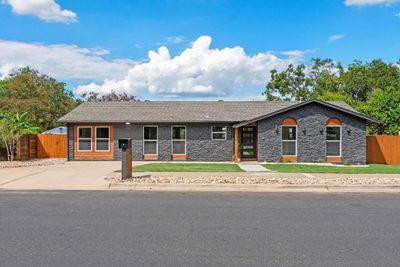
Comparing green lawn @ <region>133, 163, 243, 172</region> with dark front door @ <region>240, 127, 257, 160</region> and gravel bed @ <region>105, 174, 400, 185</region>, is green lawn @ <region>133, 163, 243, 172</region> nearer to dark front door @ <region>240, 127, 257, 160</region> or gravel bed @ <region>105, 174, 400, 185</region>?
gravel bed @ <region>105, 174, 400, 185</region>

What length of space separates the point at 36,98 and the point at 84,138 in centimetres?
2064

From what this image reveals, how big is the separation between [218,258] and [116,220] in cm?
327

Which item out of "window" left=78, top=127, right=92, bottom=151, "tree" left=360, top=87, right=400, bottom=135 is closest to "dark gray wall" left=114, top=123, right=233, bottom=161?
"window" left=78, top=127, right=92, bottom=151

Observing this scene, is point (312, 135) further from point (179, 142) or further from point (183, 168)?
point (183, 168)

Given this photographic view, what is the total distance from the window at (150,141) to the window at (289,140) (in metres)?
8.09

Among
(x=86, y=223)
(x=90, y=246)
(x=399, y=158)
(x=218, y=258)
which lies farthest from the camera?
(x=399, y=158)

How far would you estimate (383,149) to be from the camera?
1015 inches

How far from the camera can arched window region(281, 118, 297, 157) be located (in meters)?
24.4

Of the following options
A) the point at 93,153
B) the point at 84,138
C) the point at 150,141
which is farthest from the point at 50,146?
the point at 150,141

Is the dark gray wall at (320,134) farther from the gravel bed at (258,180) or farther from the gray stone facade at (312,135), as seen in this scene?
the gravel bed at (258,180)

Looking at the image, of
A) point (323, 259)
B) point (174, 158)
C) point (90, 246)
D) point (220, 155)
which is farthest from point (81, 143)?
point (323, 259)

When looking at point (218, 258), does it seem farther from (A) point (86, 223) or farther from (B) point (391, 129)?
(B) point (391, 129)

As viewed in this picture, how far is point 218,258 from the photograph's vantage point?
573 centimetres

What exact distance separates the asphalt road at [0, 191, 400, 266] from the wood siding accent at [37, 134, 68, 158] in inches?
711
